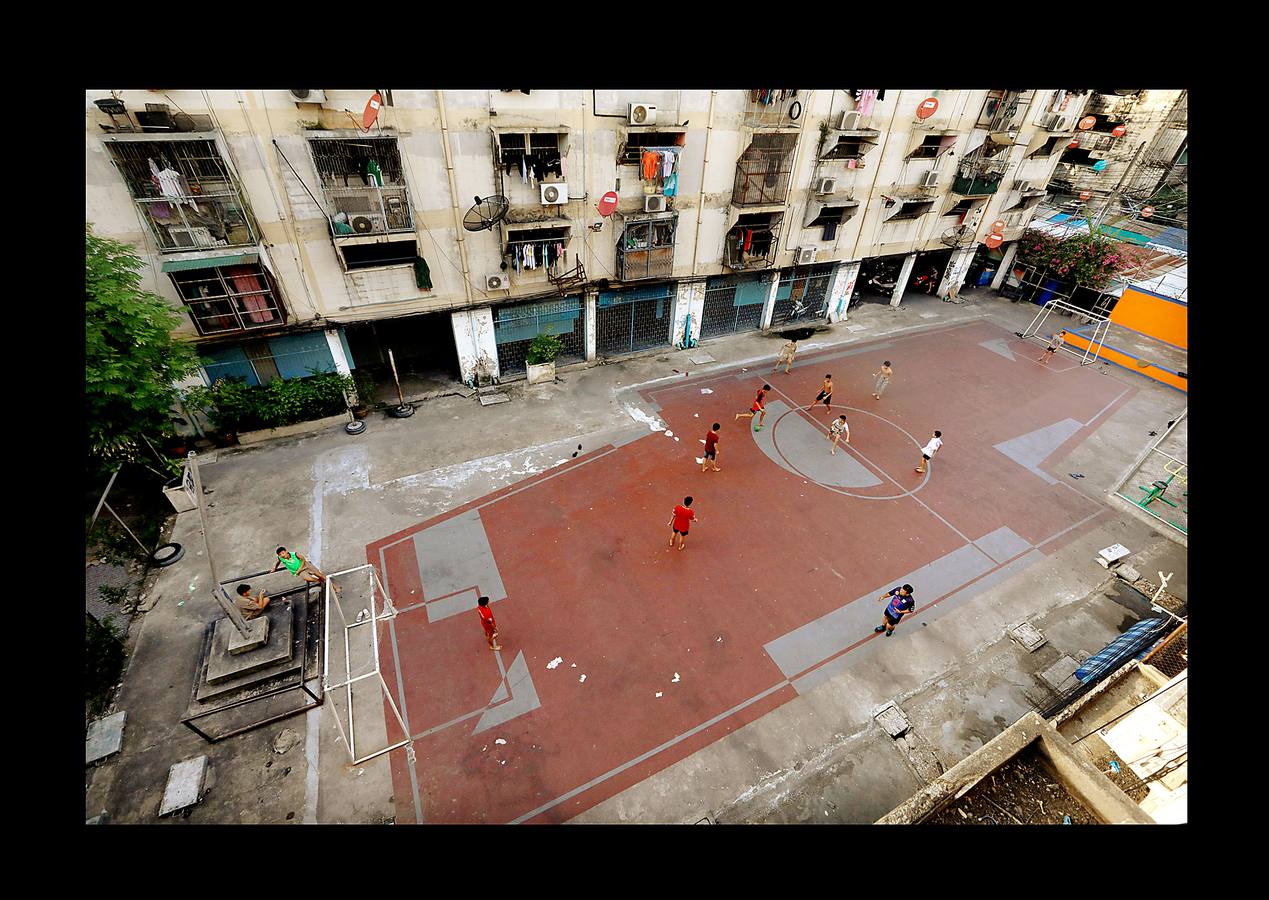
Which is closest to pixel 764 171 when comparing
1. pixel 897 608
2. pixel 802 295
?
pixel 802 295

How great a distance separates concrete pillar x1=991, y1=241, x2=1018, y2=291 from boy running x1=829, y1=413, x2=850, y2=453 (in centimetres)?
2111

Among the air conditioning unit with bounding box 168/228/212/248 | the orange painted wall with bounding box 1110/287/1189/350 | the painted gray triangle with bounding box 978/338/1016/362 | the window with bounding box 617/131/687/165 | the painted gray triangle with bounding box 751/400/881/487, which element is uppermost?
the window with bounding box 617/131/687/165

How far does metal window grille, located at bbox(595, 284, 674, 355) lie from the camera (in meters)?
21.8

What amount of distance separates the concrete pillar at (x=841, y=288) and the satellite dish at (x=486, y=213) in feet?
53.8

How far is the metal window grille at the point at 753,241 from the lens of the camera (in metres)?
22.0

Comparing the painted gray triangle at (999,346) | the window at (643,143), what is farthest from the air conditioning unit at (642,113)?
the painted gray triangle at (999,346)

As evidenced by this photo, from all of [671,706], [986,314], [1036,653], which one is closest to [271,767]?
[671,706]

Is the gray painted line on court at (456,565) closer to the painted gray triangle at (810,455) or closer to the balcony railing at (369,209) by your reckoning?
the balcony railing at (369,209)

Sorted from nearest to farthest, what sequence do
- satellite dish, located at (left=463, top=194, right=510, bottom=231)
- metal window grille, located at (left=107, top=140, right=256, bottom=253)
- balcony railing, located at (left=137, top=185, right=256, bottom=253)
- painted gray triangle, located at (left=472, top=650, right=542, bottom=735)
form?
painted gray triangle, located at (left=472, top=650, right=542, bottom=735) < metal window grille, located at (left=107, top=140, right=256, bottom=253) < balcony railing, located at (left=137, top=185, right=256, bottom=253) < satellite dish, located at (left=463, top=194, right=510, bottom=231)

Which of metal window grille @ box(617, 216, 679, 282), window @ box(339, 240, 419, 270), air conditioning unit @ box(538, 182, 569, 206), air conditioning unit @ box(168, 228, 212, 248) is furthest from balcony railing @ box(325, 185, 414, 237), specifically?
metal window grille @ box(617, 216, 679, 282)

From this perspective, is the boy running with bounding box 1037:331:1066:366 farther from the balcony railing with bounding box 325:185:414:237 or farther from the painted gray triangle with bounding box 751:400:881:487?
the balcony railing with bounding box 325:185:414:237

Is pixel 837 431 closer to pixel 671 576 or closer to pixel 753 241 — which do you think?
pixel 671 576

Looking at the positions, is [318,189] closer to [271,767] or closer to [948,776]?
[271,767]

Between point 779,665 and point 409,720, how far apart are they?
7683 mm
